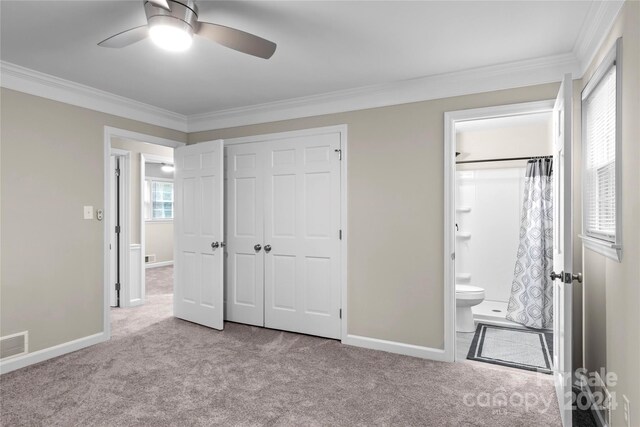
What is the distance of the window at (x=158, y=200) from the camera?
8367mm

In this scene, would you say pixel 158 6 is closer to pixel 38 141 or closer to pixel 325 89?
pixel 325 89

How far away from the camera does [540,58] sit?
2738 mm

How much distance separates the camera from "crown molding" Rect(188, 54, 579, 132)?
9.17 feet

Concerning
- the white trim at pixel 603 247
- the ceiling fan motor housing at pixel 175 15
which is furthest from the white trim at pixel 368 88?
the ceiling fan motor housing at pixel 175 15

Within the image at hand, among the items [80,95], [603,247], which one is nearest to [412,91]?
[603,247]

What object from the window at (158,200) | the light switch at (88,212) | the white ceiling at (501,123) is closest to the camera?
the light switch at (88,212)

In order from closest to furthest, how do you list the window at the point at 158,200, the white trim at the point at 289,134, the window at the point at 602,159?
the window at the point at 602,159
the white trim at the point at 289,134
the window at the point at 158,200

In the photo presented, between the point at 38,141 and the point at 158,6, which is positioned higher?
the point at 158,6

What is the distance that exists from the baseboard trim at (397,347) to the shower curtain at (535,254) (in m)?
1.63

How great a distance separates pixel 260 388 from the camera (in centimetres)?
262

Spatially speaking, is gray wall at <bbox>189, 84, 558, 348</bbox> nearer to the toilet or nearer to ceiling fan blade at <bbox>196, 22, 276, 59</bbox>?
the toilet

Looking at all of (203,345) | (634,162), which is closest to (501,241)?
(634,162)

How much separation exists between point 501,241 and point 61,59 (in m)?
5.00

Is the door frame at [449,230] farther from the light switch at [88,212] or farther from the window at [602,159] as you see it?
the light switch at [88,212]
